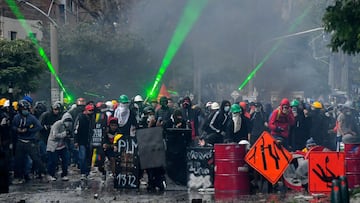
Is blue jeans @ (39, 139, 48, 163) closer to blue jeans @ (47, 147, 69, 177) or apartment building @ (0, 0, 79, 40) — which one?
blue jeans @ (47, 147, 69, 177)

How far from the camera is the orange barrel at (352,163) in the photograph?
1364 cm

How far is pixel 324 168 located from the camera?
13406mm

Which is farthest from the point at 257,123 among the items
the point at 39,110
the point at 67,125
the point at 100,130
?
the point at 100,130

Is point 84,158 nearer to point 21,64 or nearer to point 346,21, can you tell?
point 346,21

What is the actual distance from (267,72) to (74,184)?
33608 millimetres

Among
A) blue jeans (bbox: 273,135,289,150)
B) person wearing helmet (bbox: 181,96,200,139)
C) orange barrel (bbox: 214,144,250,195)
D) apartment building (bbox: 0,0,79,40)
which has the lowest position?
orange barrel (bbox: 214,144,250,195)

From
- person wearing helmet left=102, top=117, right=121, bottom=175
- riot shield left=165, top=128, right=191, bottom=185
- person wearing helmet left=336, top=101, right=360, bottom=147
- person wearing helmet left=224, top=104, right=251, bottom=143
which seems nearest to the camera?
riot shield left=165, top=128, right=191, bottom=185

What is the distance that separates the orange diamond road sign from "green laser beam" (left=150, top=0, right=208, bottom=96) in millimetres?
23509

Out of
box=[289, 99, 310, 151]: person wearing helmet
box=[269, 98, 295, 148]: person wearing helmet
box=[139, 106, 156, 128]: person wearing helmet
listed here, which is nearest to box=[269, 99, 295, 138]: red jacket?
box=[269, 98, 295, 148]: person wearing helmet

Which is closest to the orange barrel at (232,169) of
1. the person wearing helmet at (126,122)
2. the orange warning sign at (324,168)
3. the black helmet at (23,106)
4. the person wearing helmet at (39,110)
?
→ the orange warning sign at (324,168)

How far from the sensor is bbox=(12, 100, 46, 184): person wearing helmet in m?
17.4

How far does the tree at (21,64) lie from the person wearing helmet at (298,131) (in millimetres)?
9848

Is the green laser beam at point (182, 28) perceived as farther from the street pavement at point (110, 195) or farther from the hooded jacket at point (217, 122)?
the street pavement at point (110, 195)

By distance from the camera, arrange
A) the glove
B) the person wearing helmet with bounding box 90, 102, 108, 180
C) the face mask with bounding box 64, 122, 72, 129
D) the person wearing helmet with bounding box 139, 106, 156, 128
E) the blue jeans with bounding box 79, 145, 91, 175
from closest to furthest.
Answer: the person wearing helmet with bounding box 139, 106, 156, 128, the person wearing helmet with bounding box 90, 102, 108, 180, the blue jeans with bounding box 79, 145, 91, 175, the glove, the face mask with bounding box 64, 122, 72, 129
